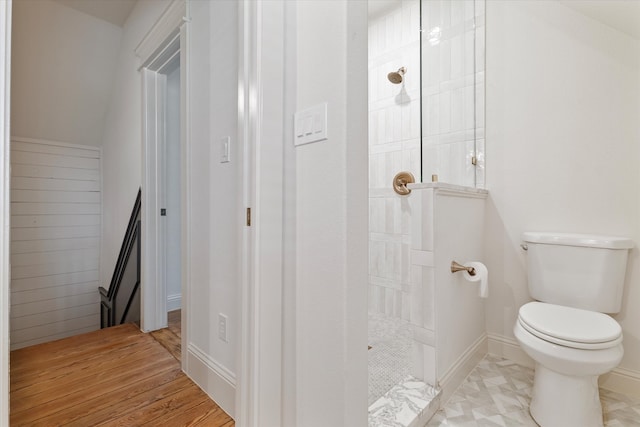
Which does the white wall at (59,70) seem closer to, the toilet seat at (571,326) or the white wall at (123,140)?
the white wall at (123,140)

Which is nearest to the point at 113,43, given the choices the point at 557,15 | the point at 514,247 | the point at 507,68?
the point at 507,68

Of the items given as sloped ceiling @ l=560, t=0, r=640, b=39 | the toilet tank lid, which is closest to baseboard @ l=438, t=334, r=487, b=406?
the toilet tank lid

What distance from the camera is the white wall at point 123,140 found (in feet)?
8.21

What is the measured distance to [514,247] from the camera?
1.90 meters

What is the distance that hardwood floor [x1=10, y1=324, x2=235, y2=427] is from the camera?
1319 millimetres

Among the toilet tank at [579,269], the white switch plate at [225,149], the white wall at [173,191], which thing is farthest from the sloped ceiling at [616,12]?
the white wall at [173,191]

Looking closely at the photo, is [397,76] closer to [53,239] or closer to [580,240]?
[580,240]

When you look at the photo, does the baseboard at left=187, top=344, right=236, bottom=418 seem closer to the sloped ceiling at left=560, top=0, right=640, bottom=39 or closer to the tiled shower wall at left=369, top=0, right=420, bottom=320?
the tiled shower wall at left=369, top=0, right=420, bottom=320

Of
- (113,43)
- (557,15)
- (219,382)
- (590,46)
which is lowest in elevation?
(219,382)

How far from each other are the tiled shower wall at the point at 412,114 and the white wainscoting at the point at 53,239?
3.36m

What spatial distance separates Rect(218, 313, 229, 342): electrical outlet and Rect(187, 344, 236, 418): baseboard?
14cm

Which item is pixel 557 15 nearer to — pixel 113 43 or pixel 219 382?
pixel 219 382

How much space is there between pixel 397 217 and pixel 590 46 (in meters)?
1.45

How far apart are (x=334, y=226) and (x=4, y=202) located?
88 centimetres
